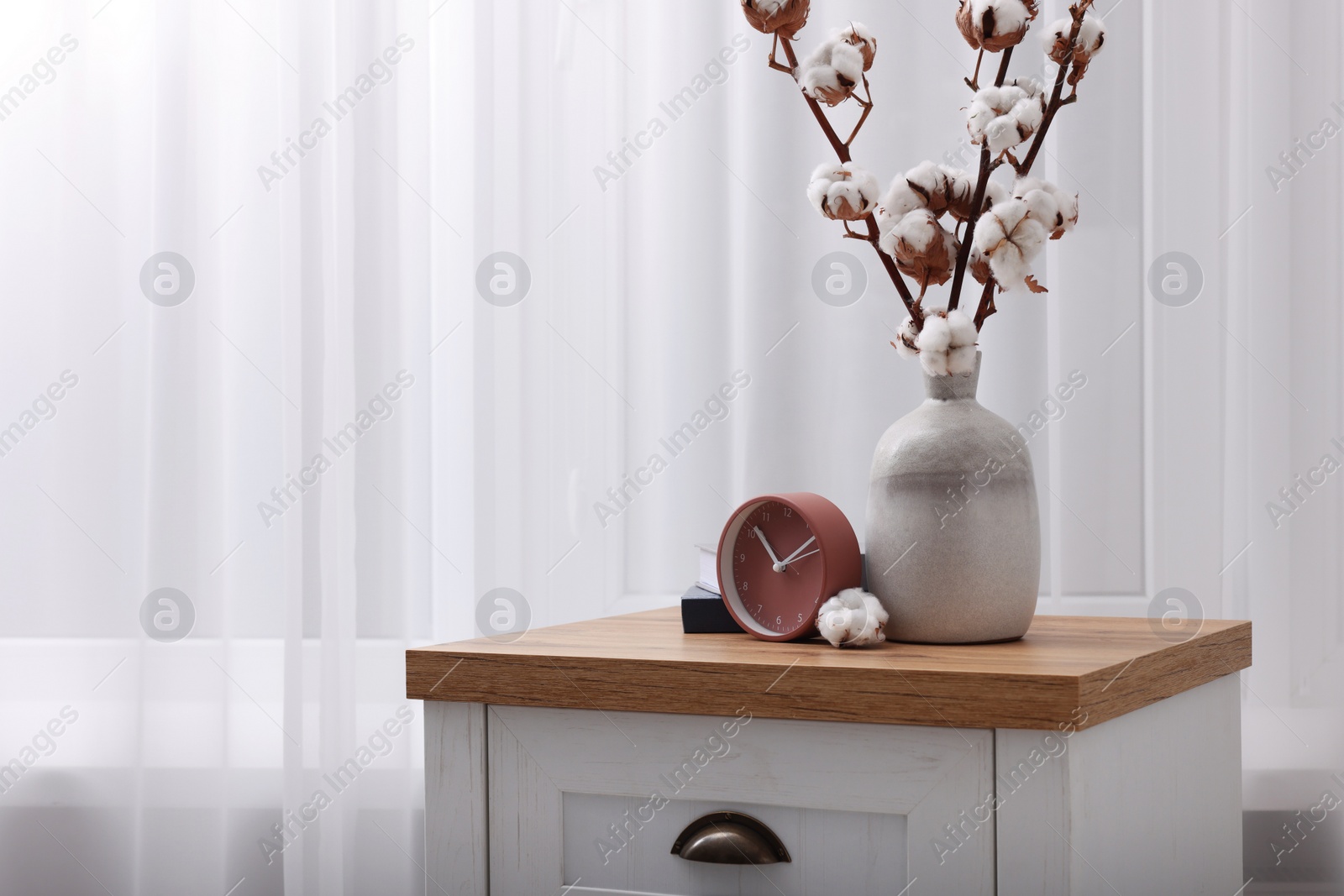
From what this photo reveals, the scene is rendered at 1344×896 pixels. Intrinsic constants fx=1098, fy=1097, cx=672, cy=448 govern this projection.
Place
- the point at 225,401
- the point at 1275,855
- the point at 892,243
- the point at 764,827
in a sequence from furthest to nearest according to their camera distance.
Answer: the point at 225,401, the point at 1275,855, the point at 892,243, the point at 764,827

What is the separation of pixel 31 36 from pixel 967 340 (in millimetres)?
1398

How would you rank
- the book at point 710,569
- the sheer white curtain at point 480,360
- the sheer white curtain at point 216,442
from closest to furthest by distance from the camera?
the book at point 710,569 < the sheer white curtain at point 480,360 < the sheer white curtain at point 216,442

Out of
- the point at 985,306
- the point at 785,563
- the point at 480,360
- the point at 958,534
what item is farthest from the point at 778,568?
the point at 480,360

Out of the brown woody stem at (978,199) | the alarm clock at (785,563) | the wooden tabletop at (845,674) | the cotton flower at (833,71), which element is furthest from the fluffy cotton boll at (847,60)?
the wooden tabletop at (845,674)

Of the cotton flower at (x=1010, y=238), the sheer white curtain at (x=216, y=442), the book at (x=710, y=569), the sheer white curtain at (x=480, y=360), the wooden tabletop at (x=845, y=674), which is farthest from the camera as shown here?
the sheer white curtain at (x=216, y=442)

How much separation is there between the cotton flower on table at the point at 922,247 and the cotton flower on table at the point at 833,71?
0.36 feet

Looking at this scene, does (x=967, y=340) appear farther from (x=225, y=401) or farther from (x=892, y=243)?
(x=225, y=401)

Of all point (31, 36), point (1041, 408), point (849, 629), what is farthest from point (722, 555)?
point (31, 36)

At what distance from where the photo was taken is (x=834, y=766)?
700 millimetres

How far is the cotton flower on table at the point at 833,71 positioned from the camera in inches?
32.8

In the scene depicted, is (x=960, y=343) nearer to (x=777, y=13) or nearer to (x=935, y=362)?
(x=935, y=362)

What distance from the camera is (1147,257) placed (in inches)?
49.5

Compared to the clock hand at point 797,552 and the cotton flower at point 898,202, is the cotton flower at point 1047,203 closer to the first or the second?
the cotton flower at point 898,202

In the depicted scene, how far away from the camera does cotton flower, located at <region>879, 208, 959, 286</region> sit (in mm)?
808
